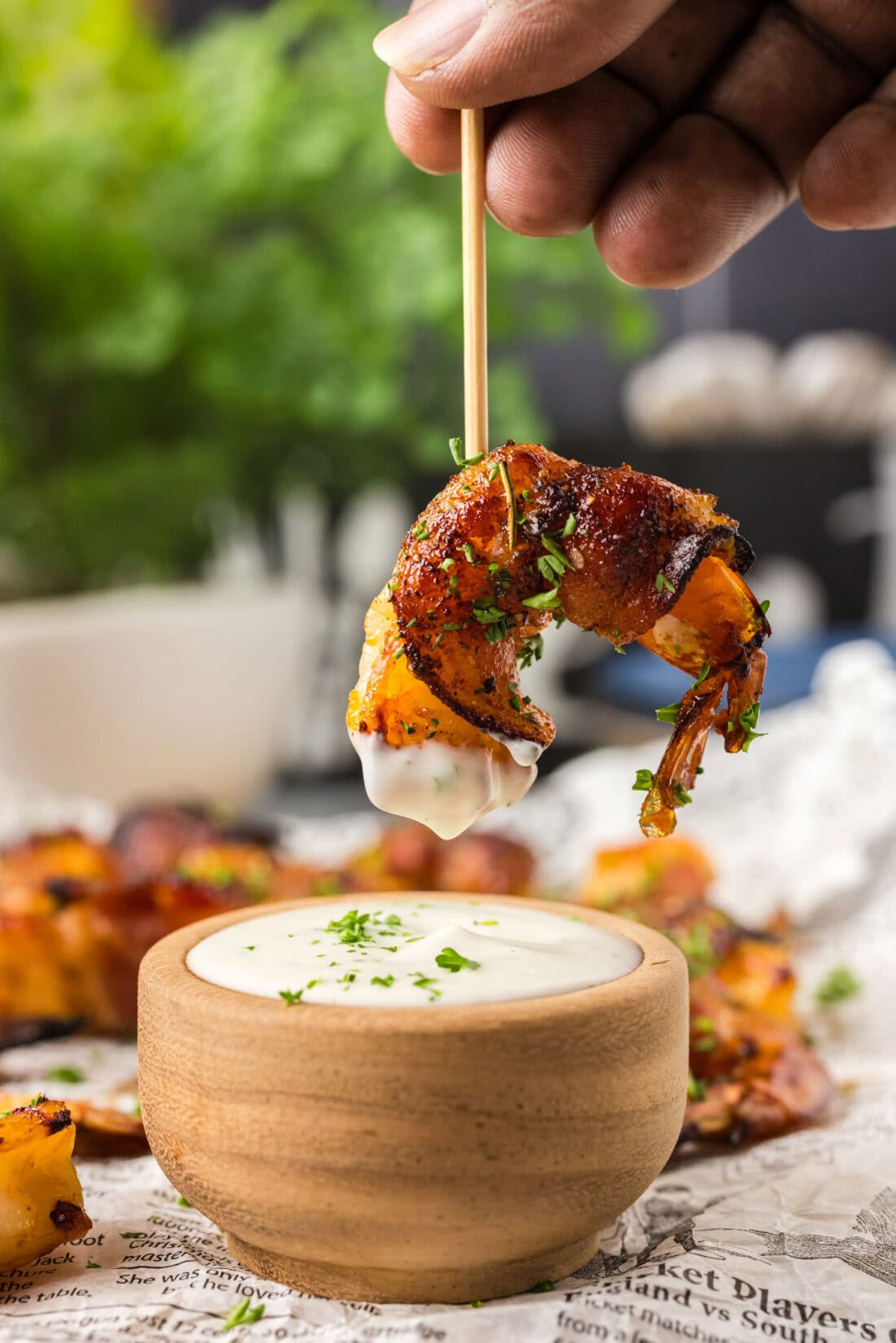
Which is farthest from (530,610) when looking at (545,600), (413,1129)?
(413,1129)

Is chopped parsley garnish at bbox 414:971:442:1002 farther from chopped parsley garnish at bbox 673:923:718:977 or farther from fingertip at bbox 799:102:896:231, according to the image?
fingertip at bbox 799:102:896:231

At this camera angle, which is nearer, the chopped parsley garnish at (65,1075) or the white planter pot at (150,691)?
the chopped parsley garnish at (65,1075)

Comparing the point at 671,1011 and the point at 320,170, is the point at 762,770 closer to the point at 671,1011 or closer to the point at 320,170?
the point at 671,1011

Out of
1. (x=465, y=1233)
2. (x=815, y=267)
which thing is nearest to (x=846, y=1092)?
(x=465, y=1233)

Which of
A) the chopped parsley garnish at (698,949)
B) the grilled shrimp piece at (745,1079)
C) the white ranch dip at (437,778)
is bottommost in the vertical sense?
the grilled shrimp piece at (745,1079)

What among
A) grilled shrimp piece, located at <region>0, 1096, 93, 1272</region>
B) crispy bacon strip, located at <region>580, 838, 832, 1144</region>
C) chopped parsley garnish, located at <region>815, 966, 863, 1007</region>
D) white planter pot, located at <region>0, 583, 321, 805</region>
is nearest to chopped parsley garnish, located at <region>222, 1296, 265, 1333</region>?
grilled shrimp piece, located at <region>0, 1096, 93, 1272</region>

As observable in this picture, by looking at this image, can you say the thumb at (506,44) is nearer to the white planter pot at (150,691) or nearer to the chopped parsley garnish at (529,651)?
the chopped parsley garnish at (529,651)

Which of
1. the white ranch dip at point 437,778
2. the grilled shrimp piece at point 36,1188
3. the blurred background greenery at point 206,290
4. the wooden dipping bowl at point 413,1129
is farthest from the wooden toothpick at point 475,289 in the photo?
the blurred background greenery at point 206,290
